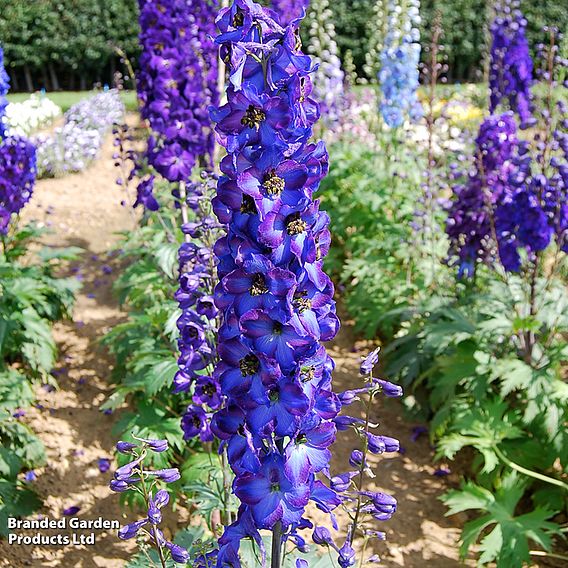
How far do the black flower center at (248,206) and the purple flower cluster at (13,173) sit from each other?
12.0ft

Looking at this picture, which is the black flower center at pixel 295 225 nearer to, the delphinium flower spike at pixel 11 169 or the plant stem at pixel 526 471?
the plant stem at pixel 526 471

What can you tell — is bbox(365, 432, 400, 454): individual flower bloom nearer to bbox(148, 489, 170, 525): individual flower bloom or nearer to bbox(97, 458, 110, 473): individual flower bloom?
bbox(148, 489, 170, 525): individual flower bloom

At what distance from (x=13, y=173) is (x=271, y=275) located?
152 inches

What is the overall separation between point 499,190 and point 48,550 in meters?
3.33

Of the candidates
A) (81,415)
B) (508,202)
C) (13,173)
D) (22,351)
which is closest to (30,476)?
(81,415)

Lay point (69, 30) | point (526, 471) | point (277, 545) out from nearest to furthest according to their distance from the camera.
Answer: point (277, 545) < point (526, 471) < point (69, 30)

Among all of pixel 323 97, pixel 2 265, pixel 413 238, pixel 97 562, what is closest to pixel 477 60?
pixel 323 97

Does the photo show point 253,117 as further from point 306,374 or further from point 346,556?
point 346,556

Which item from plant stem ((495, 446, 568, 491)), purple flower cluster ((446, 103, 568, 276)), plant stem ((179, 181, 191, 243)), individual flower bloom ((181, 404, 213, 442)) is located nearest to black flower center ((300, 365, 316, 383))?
individual flower bloom ((181, 404, 213, 442))

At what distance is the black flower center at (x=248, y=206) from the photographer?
181cm

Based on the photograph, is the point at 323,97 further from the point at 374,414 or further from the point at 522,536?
the point at 522,536

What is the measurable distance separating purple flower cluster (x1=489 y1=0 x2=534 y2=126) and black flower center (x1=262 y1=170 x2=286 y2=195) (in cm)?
632

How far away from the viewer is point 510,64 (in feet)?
25.3

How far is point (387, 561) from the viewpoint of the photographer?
12.1 ft
